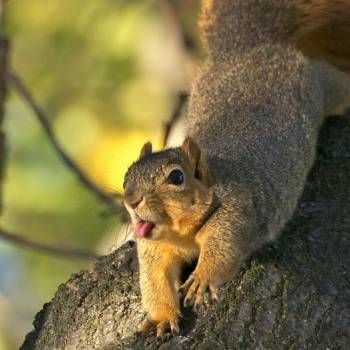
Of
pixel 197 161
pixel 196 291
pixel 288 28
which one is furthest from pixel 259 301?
pixel 288 28

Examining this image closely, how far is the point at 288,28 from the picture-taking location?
3.67 m

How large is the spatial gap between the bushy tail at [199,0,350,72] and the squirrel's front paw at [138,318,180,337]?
4.97 feet

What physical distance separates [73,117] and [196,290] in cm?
470

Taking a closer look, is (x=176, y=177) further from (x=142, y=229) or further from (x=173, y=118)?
(x=173, y=118)

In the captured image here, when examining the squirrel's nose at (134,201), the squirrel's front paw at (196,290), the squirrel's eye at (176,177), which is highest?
the squirrel's nose at (134,201)

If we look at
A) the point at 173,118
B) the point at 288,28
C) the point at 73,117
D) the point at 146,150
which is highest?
the point at 146,150

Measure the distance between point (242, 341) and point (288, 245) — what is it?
36cm

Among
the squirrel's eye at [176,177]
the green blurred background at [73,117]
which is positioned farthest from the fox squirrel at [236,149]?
the green blurred background at [73,117]

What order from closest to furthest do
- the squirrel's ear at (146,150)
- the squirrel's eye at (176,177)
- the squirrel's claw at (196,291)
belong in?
the squirrel's claw at (196,291) < the squirrel's eye at (176,177) < the squirrel's ear at (146,150)

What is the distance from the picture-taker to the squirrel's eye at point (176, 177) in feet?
8.40

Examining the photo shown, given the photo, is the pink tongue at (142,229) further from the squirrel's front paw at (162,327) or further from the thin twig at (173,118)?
the thin twig at (173,118)

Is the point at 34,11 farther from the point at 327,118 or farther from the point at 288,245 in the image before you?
the point at 288,245

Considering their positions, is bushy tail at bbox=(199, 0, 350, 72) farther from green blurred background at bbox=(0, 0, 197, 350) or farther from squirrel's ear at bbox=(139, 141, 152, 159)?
green blurred background at bbox=(0, 0, 197, 350)

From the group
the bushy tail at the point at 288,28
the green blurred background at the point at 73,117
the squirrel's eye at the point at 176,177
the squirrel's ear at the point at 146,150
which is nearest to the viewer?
the squirrel's eye at the point at 176,177
